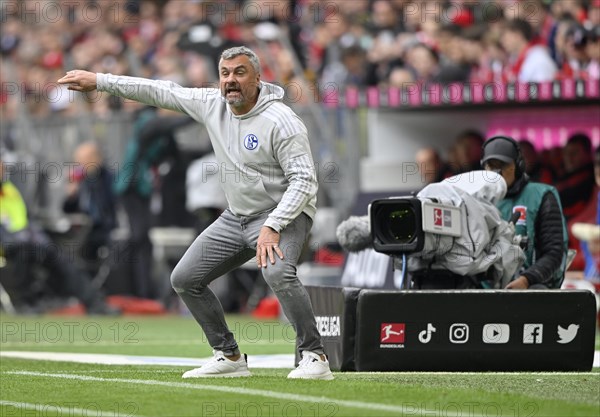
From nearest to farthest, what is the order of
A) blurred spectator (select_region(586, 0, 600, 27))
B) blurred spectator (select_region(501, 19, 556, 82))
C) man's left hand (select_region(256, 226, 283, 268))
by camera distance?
man's left hand (select_region(256, 226, 283, 268)) → blurred spectator (select_region(586, 0, 600, 27)) → blurred spectator (select_region(501, 19, 556, 82))

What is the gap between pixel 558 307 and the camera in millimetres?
9742

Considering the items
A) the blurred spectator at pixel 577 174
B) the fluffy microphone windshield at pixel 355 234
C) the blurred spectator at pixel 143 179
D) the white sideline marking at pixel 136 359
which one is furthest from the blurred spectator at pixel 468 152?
the fluffy microphone windshield at pixel 355 234

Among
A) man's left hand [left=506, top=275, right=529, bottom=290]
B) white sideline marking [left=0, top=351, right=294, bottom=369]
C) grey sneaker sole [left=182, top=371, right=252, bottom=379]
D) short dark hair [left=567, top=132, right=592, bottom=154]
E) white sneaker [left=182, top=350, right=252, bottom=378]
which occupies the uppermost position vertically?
short dark hair [left=567, top=132, right=592, bottom=154]

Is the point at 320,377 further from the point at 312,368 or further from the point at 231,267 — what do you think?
the point at 231,267

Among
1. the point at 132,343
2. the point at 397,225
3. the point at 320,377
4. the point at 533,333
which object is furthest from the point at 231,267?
the point at 132,343

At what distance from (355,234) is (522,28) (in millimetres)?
6455

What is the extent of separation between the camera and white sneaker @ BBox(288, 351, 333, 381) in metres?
8.70

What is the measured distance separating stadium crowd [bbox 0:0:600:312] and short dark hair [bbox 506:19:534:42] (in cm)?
2

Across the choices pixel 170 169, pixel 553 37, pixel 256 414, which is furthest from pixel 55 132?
pixel 256 414

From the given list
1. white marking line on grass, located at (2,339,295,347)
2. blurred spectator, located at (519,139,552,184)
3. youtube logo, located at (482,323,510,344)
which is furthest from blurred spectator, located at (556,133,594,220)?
youtube logo, located at (482,323,510,344)

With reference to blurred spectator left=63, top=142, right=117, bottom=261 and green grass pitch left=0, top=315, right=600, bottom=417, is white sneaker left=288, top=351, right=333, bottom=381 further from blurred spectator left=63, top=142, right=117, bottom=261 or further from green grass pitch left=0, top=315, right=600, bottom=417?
blurred spectator left=63, top=142, right=117, bottom=261

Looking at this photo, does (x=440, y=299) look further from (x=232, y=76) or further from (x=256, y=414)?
(x=256, y=414)

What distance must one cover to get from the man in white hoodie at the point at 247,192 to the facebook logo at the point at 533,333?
163 centimetres

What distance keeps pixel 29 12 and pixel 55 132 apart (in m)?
7.60
